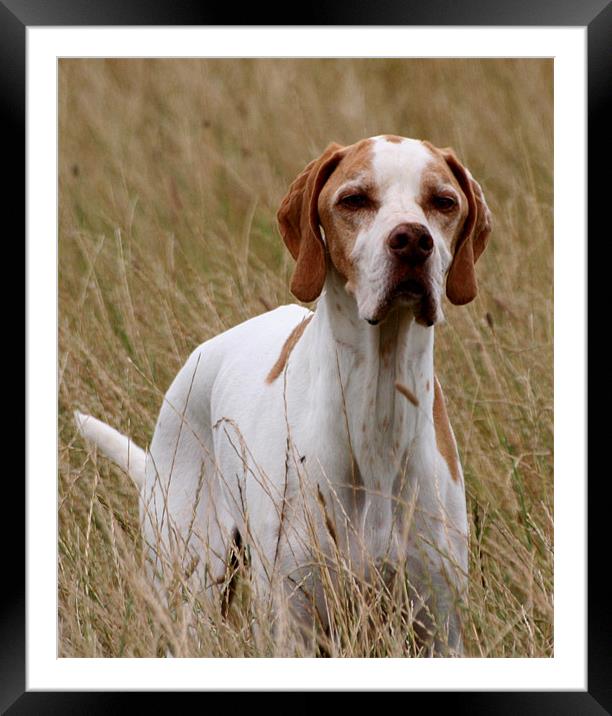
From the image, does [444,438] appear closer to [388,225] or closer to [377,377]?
[377,377]

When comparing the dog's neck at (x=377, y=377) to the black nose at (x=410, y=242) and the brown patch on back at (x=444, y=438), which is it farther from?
the black nose at (x=410, y=242)

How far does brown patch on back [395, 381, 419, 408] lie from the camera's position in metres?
4.07

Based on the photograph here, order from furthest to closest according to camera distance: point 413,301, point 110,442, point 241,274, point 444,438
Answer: point 241,274 → point 110,442 → point 444,438 → point 413,301

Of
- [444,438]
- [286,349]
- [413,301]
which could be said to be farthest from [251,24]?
[444,438]

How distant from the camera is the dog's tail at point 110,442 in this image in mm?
5145

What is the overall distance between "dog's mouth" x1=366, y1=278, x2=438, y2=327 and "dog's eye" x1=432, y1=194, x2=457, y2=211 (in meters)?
0.27

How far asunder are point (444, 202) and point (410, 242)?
29 cm

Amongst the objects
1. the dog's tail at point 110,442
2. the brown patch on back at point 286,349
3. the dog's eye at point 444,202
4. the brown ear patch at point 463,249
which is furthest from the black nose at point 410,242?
the dog's tail at point 110,442

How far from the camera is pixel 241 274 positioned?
5.86 m

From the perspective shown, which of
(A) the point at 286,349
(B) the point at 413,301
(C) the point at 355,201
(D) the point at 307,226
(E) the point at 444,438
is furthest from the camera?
(A) the point at 286,349

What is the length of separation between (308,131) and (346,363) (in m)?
2.11

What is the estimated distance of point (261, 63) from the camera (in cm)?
472

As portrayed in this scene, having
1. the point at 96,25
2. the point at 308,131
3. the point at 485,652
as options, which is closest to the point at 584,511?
the point at 485,652

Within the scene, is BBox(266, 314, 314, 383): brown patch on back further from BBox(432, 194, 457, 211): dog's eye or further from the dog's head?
BBox(432, 194, 457, 211): dog's eye
